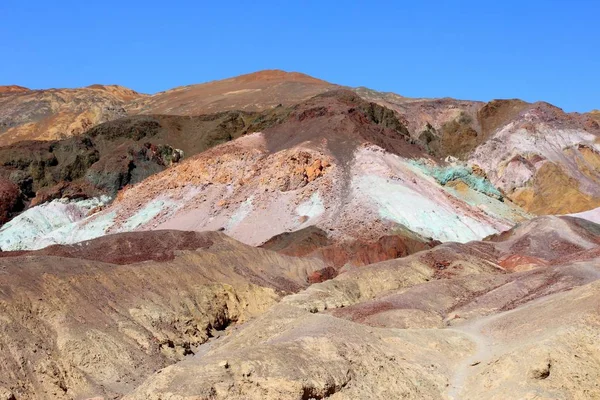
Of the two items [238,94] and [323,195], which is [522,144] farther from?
[238,94]

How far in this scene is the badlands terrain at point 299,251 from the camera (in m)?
25.0

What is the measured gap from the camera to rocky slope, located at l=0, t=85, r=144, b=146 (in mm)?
118375

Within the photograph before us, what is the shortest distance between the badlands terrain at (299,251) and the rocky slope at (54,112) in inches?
24.0

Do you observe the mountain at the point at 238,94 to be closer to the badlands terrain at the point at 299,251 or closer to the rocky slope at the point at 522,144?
the badlands terrain at the point at 299,251

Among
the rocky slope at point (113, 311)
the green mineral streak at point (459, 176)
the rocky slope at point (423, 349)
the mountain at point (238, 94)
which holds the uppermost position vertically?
the mountain at point (238, 94)

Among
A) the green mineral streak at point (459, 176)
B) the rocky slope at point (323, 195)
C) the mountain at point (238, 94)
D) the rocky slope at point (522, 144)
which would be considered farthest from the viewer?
the mountain at point (238, 94)

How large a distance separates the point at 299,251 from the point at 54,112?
8217 centimetres

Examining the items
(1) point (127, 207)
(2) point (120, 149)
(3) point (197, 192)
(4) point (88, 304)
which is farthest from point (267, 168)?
(4) point (88, 304)

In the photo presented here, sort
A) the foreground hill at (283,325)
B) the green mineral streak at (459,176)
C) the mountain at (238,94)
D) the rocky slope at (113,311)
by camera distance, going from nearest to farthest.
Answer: the foreground hill at (283,325), the rocky slope at (113,311), the green mineral streak at (459,176), the mountain at (238,94)

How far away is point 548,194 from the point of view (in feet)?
307

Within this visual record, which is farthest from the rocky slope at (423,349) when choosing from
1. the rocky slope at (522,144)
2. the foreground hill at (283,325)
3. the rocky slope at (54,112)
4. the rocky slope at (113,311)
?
the rocky slope at (54,112)

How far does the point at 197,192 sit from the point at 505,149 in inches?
1667

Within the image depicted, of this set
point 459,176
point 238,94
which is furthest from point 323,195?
point 238,94

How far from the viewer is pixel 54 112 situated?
13175 centimetres
